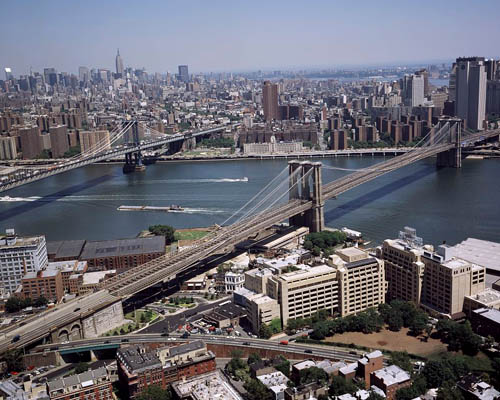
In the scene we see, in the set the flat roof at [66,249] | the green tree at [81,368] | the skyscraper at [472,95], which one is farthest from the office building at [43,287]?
the skyscraper at [472,95]

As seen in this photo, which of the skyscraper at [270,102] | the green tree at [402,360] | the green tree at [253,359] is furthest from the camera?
the skyscraper at [270,102]

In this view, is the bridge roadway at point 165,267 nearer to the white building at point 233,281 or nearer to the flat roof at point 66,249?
the white building at point 233,281

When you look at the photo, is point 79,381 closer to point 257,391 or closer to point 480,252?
point 257,391

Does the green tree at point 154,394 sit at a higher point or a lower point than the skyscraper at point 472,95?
lower

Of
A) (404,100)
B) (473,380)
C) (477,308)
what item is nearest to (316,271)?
(477,308)

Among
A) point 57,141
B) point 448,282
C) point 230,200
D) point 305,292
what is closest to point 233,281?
point 305,292

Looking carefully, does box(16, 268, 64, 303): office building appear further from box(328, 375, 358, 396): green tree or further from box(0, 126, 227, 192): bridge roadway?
box(0, 126, 227, 192): bridge roadway
